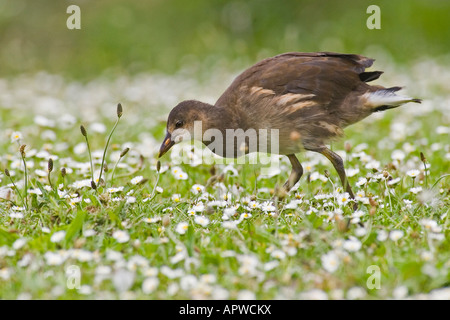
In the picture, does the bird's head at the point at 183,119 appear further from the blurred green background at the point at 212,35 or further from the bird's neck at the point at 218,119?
the blurred green background at the point at 212,35

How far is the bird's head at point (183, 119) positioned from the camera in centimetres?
530

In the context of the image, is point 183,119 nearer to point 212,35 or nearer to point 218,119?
point 218,119

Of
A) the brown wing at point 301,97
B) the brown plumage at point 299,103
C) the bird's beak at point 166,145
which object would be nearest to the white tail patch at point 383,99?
the brown plumage at point 299,103

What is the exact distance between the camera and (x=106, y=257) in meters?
3.76

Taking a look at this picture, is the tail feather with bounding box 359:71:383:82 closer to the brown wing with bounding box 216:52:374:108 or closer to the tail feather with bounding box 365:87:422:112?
the brown wing with bounding box 216:52:374:108

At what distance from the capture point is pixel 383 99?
16.6 ft

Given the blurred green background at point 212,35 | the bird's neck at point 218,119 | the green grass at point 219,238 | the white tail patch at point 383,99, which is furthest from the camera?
the blurred green background at point 212,35

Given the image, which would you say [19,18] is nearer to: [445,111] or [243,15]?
[243,15]

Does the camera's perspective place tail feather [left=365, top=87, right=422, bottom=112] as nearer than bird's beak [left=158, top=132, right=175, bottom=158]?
Yes

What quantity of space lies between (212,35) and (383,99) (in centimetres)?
717

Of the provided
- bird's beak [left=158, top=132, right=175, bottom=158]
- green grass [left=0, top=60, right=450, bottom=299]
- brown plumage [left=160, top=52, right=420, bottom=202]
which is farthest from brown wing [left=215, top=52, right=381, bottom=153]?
bird's beak [left=158, top=132, right=175, bottom=158]

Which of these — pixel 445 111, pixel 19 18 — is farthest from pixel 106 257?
pixel 19 18

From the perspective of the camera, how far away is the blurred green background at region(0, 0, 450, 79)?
12.0 metres

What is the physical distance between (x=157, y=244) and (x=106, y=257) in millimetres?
324
